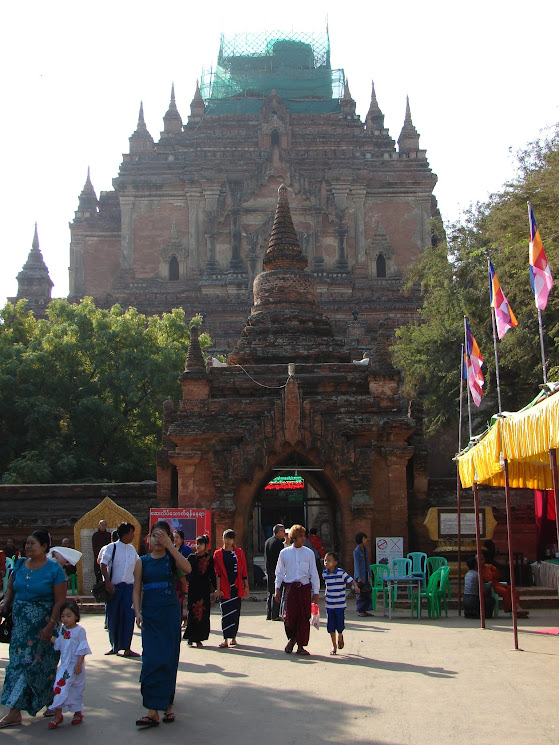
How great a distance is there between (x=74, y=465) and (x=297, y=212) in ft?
81.7

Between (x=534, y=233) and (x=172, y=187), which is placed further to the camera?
(x=172, y=187)

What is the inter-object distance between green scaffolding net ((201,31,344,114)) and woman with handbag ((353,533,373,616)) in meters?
43.9

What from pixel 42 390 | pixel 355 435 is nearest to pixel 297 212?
pixel 42 390

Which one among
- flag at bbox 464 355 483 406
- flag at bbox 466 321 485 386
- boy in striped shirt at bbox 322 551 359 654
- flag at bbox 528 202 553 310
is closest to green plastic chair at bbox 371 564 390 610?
flag at bbox 464 355 483 406

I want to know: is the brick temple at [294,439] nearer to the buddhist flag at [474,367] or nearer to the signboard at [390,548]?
the signboard at [390,548]

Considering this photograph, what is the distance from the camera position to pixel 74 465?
2639cm

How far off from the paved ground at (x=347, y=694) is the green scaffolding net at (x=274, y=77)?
47.3 m

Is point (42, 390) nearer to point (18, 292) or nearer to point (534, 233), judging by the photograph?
point (534, 233)

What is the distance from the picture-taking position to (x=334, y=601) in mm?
11188

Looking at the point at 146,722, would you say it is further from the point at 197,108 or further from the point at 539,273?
the point at 197,108

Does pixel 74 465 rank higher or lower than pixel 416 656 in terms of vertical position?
higher

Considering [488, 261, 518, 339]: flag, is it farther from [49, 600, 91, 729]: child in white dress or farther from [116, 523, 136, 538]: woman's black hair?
[49, 600, 91, 729]: child in white dress

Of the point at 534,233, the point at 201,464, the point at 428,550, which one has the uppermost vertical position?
the point at 534,233

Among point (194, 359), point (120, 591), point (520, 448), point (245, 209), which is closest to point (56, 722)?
point (120, 591)
